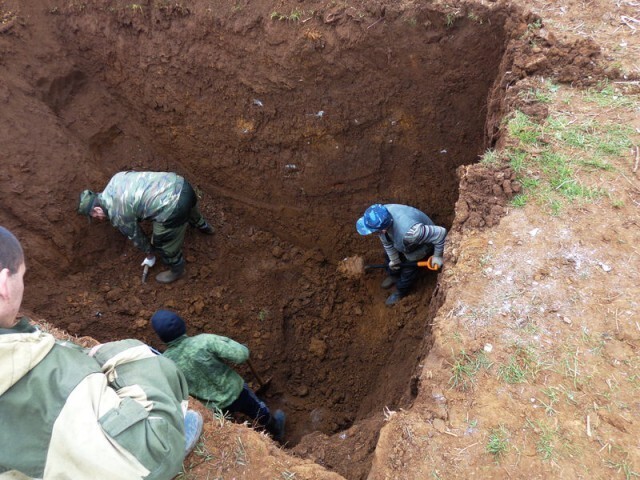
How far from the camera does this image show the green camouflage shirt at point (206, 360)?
10.9 feet

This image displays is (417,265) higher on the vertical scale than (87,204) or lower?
lower

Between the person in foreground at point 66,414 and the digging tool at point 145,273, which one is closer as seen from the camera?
the person in foreground at point 66,414

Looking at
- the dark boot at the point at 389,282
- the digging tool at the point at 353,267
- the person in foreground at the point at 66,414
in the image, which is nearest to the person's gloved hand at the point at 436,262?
the dark boot at the point at 389,282

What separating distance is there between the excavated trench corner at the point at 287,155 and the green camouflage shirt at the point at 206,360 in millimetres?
1294

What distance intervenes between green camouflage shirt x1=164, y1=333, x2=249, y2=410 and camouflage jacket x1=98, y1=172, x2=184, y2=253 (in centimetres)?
178

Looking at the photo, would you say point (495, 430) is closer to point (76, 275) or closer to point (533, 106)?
point (533, 106)

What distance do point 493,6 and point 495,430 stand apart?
3.79 meters

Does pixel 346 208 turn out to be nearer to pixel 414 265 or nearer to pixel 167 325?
pixel 414 265

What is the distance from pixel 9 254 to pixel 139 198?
302 cm

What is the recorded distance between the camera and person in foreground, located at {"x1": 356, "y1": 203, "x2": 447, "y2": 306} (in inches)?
166

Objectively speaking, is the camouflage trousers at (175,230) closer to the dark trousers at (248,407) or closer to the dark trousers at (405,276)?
the dark trousers at (248,407)

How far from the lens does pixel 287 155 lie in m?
5.50

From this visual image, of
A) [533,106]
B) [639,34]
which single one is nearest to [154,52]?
[533,106]

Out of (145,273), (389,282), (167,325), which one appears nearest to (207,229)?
A: (145,273)
